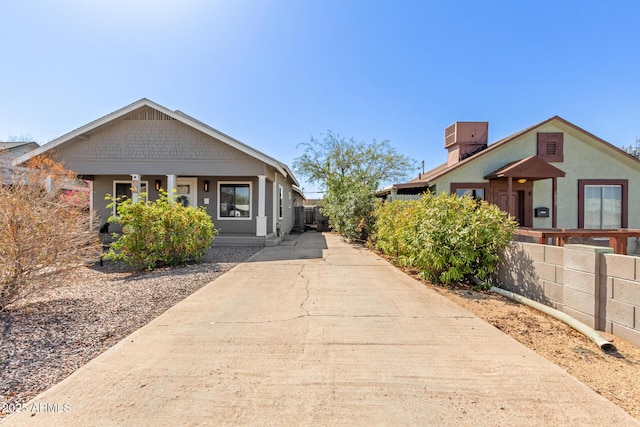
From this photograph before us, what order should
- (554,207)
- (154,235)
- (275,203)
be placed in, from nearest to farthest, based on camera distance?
(154,235)
(554,207)
(275,203)

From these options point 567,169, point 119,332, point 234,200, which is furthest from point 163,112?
point 567,169

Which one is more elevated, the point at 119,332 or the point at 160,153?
the point at 160,153

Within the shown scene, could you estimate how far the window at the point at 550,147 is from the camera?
40.0ft

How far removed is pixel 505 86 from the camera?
13734mm

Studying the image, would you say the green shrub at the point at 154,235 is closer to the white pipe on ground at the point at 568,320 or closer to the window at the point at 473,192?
the white pipe on ground at the point at 568,320

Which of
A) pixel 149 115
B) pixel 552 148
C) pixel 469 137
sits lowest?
pixel 552 148

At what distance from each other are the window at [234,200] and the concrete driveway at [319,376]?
29.8 feet

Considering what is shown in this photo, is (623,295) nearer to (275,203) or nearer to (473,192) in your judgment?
(473,192)

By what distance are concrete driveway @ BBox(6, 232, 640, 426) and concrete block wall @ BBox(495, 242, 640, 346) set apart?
1304mm

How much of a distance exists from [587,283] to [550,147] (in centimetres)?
1105

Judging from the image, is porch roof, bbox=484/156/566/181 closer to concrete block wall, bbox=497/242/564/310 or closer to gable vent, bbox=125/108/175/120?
concrete block wall, bbox=497/242/564/310

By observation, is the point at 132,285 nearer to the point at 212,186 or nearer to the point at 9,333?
the point at 9,333

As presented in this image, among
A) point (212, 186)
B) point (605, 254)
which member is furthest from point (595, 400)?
point (212, 186)

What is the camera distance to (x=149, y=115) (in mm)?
11609
